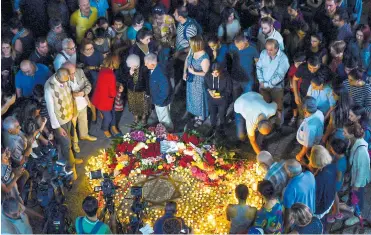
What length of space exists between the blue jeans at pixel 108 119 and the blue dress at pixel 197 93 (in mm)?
1152

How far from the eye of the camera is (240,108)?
29.0 feet

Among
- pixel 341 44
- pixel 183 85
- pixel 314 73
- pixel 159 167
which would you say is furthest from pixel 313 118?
pixel 183 85

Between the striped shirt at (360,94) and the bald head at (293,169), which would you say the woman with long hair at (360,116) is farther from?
the bald head at (293,169)

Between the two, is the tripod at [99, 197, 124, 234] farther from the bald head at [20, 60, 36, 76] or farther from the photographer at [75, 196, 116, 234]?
the bald head at [20, 60, 36, 76]

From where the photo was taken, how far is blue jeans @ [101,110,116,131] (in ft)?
31.9

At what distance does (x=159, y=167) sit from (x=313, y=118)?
2257mm

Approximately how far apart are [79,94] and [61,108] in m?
0.38

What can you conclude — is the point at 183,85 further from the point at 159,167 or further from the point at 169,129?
the point at 159,167

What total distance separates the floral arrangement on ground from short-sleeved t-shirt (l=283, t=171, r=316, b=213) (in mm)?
1166

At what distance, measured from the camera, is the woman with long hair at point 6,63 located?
920 centimetres

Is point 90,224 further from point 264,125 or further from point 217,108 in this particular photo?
point 217,108

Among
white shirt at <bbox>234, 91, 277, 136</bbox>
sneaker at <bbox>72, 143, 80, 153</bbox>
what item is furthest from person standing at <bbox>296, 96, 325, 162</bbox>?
sneaker at <bbox>72, 143, 80, 153</bbox>

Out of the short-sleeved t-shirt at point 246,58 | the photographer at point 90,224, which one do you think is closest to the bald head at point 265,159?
the short-sleeved t-shirt at point 246,58

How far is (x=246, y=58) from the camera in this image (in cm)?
944
